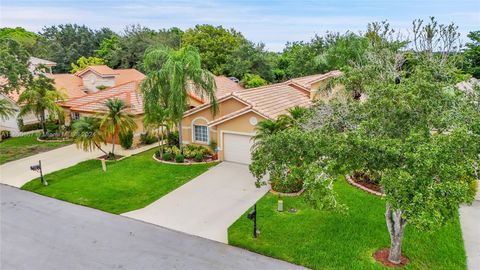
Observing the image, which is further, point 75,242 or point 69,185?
point 69,185

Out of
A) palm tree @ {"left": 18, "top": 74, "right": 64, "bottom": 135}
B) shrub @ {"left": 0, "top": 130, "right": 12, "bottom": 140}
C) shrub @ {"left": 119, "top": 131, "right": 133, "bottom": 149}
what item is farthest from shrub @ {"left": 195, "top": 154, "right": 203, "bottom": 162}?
shrub @ {"left": 0, "top": 130, "right": 12, "bottom": 140}

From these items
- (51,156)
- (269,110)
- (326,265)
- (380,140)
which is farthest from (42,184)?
(380,140)

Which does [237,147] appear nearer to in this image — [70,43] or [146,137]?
[146,137]

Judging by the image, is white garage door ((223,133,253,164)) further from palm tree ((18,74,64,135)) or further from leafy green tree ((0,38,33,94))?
palm tree ((18,74,64,135))

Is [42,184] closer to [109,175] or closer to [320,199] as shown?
[109,175]

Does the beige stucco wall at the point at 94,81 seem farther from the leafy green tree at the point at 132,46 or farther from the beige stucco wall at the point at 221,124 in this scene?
the beige stucco wall at the point at 221,124
